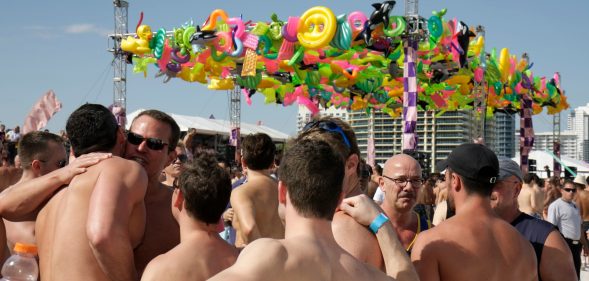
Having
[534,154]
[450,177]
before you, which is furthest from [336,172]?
[534,154]

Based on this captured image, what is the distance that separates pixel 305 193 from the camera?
1914 mm

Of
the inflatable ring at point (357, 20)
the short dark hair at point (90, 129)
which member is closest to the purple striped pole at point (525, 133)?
the inflatable ring at point (357, 20)

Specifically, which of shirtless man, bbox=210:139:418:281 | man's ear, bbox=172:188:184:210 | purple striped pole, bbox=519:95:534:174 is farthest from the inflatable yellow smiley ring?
shirtless man, bbox=210:139:418:281

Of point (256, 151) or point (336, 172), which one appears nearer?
point (336, 172)

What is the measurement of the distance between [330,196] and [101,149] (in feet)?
4.62

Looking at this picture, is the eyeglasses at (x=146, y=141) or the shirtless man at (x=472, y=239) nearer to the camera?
the shirtless man at (x=472, y=239)

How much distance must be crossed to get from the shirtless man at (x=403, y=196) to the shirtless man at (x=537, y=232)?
407 millimetres

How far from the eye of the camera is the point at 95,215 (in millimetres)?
2643

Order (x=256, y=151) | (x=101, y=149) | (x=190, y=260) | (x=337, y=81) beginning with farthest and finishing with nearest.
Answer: (x=337, y=81)
(x=256, y=151)
(x=101, y=149)
(x=190, y=260)

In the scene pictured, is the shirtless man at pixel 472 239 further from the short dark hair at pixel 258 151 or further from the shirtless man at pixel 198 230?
the short dark hair at pixel 258 151

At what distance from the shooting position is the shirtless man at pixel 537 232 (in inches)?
131

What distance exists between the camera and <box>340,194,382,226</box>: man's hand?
239cm

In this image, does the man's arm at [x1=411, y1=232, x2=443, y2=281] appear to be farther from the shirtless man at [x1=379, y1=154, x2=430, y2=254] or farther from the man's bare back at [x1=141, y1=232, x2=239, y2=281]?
the man's bare back at [x1=141, y1=232, x2=239, y2=281]

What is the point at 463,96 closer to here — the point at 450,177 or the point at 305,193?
the point at 450,177
